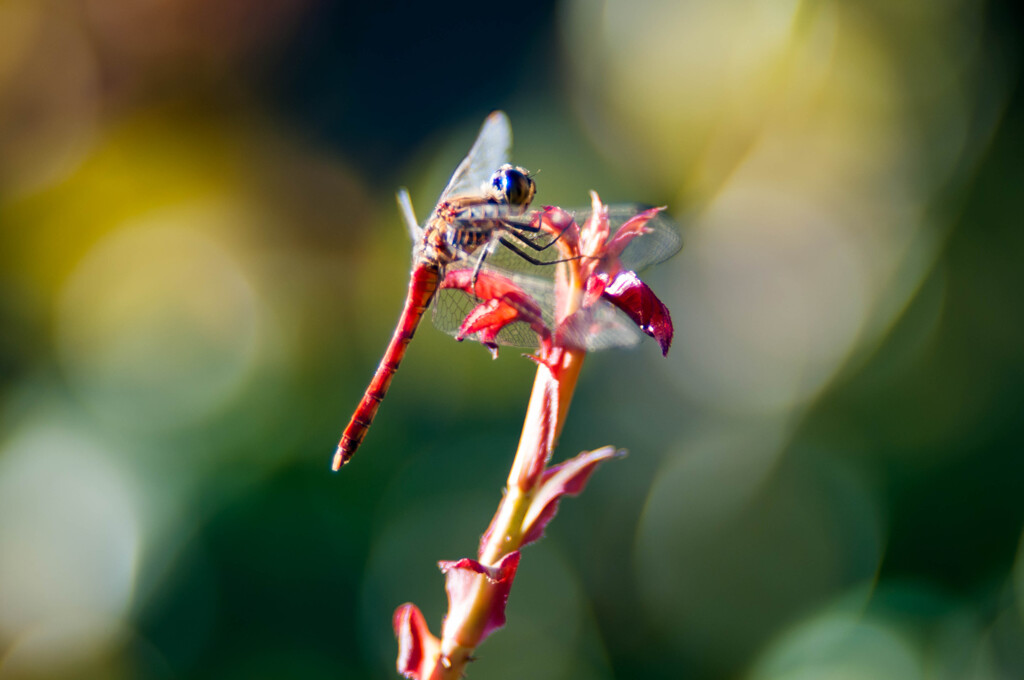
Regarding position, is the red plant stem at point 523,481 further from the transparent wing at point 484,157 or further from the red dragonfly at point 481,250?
the transparent wing at point 484,157

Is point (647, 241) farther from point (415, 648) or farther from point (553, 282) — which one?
point (415, 648)

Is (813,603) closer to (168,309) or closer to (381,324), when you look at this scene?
(381,324)

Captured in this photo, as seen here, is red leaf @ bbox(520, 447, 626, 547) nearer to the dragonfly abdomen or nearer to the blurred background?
the dragonfly abdomen

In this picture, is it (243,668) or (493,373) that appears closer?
(243,668)

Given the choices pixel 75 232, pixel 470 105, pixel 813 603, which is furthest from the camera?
pixel 470 105

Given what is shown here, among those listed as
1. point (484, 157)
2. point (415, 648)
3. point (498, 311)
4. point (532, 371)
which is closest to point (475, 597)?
point (415, 648)

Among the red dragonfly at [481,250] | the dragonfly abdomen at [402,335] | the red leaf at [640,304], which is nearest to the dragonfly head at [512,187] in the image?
the red dragonfly at [481,250]

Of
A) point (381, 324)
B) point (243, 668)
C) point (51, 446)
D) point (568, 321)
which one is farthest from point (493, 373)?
point (568, 321)

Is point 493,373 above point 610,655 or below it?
above
